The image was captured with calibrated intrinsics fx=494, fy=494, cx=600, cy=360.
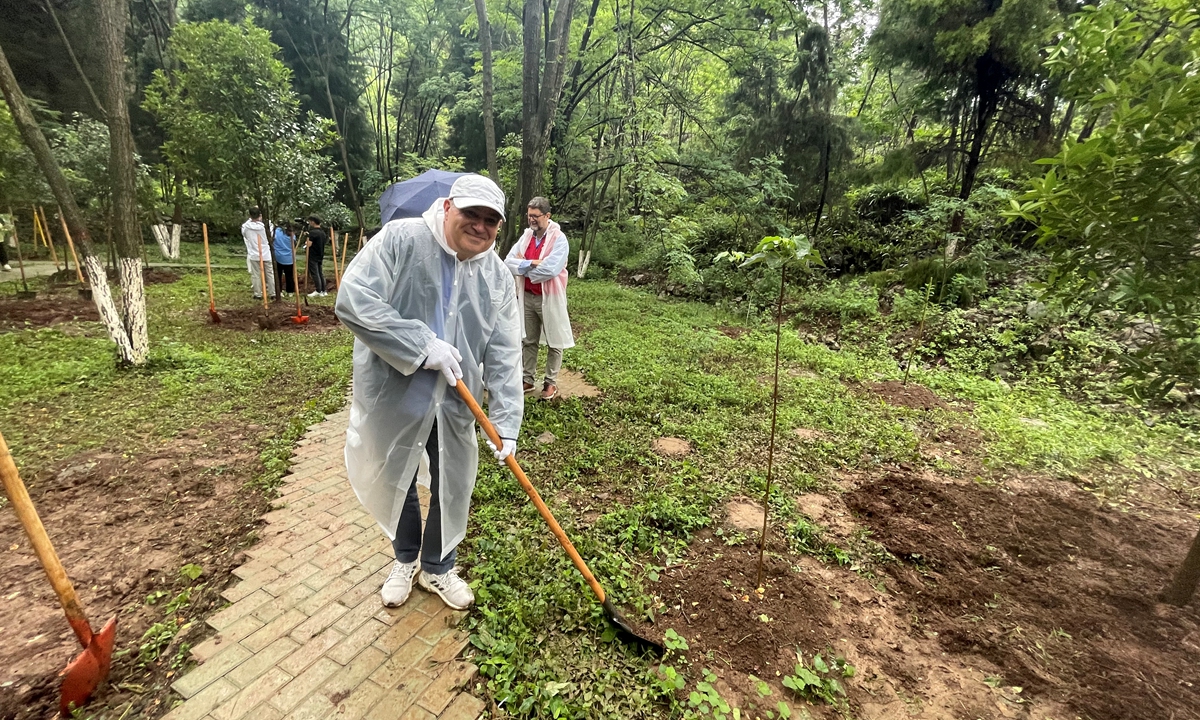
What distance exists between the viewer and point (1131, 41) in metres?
2.20

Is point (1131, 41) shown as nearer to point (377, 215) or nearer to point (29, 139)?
point (29, 139)

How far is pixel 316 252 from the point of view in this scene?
35.0 feet

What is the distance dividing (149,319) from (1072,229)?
1070 cm

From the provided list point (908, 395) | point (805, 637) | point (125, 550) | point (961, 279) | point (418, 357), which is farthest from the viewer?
point (961, 279)

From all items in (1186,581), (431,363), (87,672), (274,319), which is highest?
(431,363)

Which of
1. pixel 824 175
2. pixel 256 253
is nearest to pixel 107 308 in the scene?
pixel 256 253

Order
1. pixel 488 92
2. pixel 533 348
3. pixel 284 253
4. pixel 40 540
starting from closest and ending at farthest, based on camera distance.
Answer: pixel 40 540
pixel 533 348
pixel 488 92
pixel 284 253

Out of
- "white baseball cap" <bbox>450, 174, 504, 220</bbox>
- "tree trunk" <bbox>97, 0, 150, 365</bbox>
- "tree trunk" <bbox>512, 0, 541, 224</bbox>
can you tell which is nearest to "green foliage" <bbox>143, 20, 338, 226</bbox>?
"tree trunk" <bbox>97, 0, 150, 365</bbox>

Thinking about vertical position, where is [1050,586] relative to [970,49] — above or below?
below

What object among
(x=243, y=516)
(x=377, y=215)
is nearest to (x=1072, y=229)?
(x=243, y=516)

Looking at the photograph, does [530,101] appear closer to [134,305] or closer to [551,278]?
[551,278]

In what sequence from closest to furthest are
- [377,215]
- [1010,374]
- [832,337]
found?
1. [1010,374]
2. [832,337]
3. [377,215]

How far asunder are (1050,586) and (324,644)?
12.6ft

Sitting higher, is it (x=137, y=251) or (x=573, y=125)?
(x=573, y=125)
